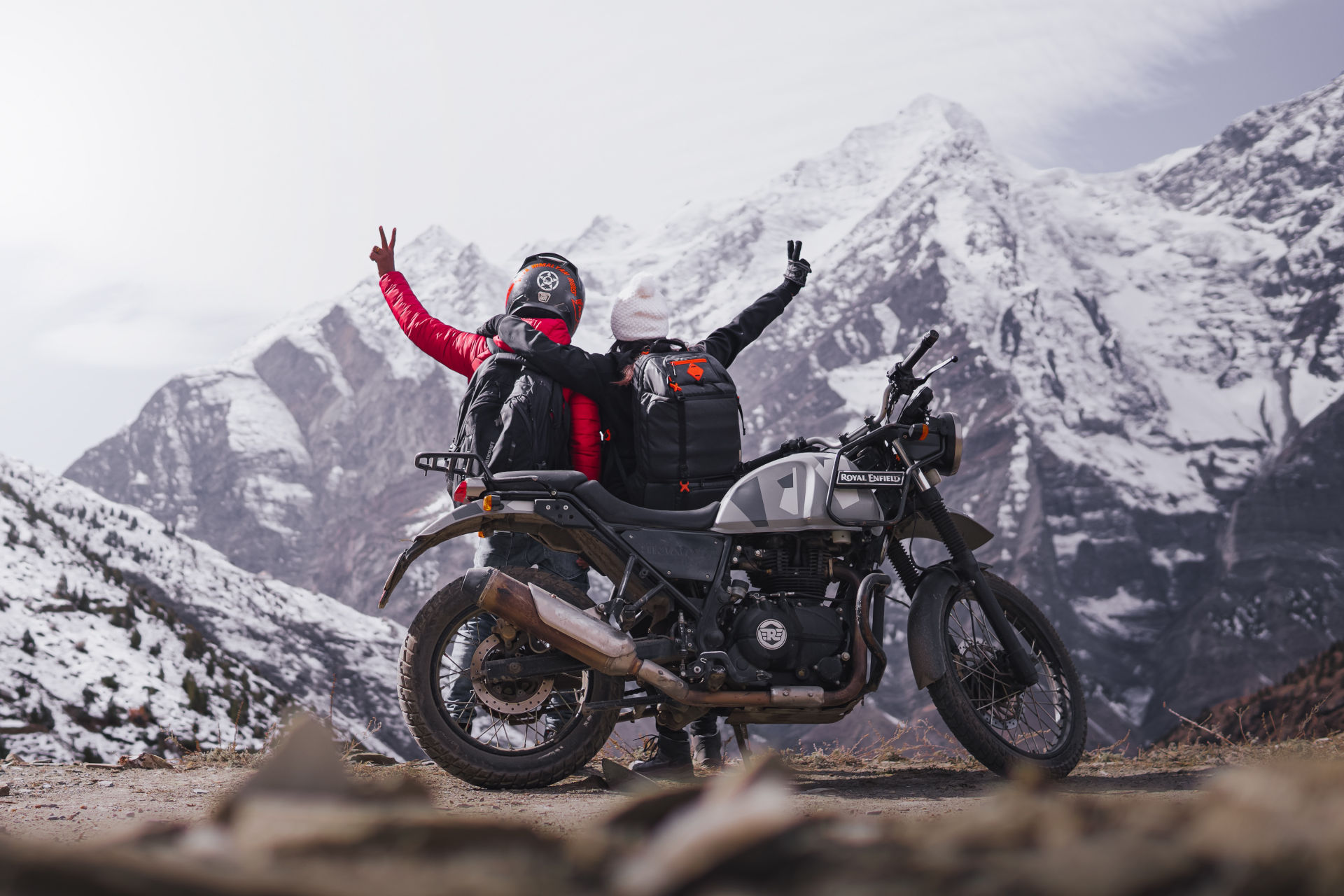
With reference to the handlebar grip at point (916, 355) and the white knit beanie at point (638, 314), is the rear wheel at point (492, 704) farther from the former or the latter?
the handlebar grip at point (916, 355)

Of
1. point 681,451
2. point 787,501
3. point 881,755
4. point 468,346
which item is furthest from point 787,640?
point 468,346

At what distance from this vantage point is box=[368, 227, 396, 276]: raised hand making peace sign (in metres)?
6.11

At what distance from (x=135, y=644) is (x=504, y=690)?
1074 centimetres

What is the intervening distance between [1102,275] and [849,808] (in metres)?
205

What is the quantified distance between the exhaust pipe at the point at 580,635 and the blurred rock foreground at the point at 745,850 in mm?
2585

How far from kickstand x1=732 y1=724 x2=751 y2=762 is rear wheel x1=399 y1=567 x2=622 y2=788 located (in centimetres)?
97

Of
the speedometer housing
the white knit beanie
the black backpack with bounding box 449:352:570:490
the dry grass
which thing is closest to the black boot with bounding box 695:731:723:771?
the dry grass

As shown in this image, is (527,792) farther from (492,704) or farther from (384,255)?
(384,255)

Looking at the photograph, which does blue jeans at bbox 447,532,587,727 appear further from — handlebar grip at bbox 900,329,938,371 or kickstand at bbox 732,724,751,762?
handlebar grip at bbox 900,329,938,371

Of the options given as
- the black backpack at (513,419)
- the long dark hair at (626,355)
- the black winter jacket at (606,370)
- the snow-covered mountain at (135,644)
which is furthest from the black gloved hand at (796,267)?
the snow-covered mountain at (135,644)

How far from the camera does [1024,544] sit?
15500 centimetres

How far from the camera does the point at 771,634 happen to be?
413 cm

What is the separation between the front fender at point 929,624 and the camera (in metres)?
4.31

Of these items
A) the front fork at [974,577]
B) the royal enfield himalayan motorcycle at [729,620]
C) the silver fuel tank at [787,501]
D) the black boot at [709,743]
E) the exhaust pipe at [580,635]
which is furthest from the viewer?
the black boot at [709,743]
